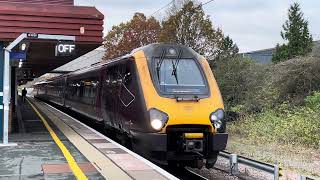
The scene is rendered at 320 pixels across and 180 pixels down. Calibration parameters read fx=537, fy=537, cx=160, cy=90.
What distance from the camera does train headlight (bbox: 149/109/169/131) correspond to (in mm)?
11078

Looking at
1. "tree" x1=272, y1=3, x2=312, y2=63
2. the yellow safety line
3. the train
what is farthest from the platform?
Result: "tree" x1=272, y1=3, x2=312, y2=63

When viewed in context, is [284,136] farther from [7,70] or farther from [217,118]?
[7,70]

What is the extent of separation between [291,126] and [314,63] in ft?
20.7

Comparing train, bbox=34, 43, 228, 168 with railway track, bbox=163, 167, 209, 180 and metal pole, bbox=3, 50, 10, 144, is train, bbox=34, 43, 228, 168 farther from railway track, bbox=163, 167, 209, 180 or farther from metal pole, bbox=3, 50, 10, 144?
metal pole, bbox=3, 50, 10, 144

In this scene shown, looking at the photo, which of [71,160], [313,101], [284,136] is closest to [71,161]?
[71,160]

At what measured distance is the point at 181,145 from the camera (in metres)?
11.2

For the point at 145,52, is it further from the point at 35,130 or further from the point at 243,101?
the point at 243,101

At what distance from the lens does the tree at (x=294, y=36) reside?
1932 inches

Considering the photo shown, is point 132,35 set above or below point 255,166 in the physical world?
above

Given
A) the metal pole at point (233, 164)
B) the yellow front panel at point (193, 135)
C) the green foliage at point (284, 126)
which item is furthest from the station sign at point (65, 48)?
the green foliage at point (284, 126)

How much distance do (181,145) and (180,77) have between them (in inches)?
70.0

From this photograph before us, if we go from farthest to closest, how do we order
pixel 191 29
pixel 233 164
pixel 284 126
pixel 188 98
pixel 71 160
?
pixel 191 29, pixel 284 126, pixel 233 164, pixel 188 98, pixel 71 160

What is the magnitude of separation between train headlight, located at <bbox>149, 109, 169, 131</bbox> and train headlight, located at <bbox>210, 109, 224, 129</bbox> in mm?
1038

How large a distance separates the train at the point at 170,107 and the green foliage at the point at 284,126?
7080mm
